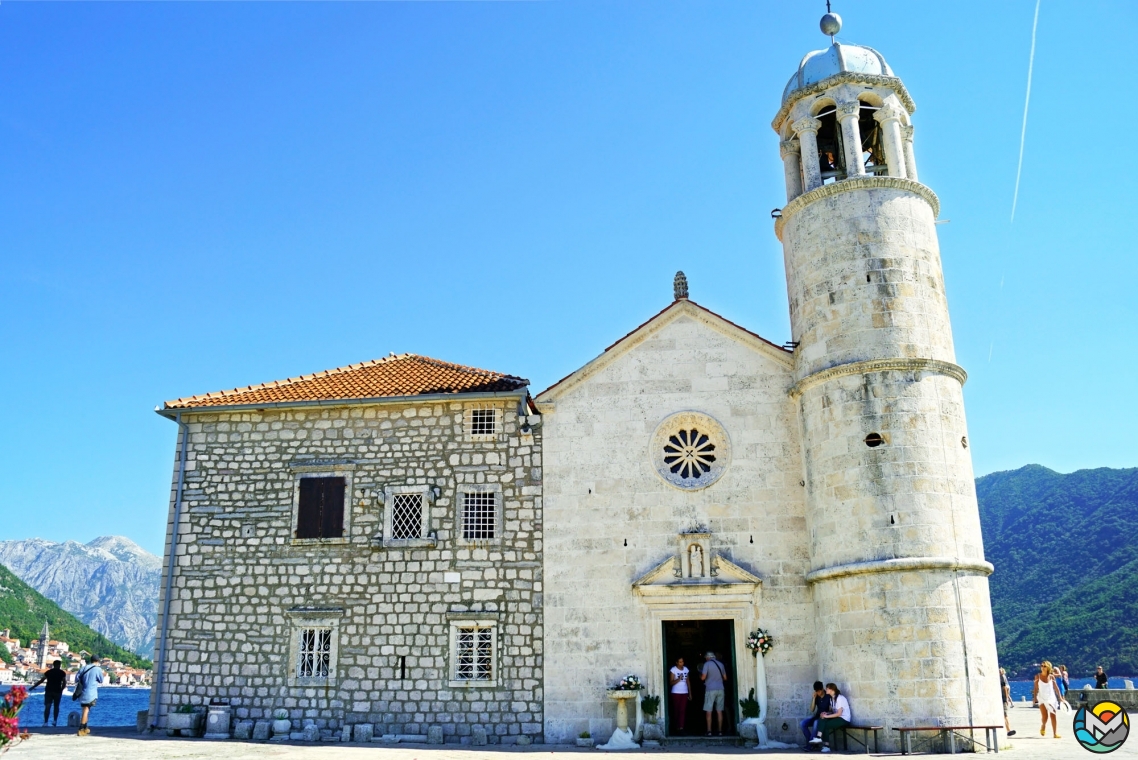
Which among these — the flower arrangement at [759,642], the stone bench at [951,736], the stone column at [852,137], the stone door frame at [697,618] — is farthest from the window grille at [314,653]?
the stone column at [852,137]

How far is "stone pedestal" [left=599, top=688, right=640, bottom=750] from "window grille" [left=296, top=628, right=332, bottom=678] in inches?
234

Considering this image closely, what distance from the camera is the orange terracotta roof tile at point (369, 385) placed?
1838 centimetres

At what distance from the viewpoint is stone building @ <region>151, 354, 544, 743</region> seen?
656 inches

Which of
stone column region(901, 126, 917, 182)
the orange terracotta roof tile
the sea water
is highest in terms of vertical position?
stone column region(901, 126, 917, 182)

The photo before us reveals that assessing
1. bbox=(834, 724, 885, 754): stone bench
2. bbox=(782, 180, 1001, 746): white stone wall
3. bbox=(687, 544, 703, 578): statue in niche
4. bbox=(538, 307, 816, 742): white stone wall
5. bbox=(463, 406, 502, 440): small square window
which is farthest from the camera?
bbox=(463, 406, 502, 440): small square window

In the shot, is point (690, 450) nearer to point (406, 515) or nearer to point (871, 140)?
point (406, 515)

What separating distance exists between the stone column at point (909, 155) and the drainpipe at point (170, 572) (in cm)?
1694

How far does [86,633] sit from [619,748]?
119 meters

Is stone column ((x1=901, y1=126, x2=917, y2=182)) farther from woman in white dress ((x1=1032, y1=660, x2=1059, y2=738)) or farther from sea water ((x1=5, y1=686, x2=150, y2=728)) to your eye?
sea water ((x1=5, y1=686, x2=150, y2=728))

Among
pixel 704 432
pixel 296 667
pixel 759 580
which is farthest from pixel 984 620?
pixel 296 667

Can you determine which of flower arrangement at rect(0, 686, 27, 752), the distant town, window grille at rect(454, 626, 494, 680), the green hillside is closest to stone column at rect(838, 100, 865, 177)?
window grille at rect(454, 626, 494, 680)

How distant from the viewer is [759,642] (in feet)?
51.9

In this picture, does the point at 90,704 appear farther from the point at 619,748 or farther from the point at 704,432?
the point at 704,432

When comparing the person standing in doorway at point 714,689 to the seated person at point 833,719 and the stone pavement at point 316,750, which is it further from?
the seated person at point 833,719
